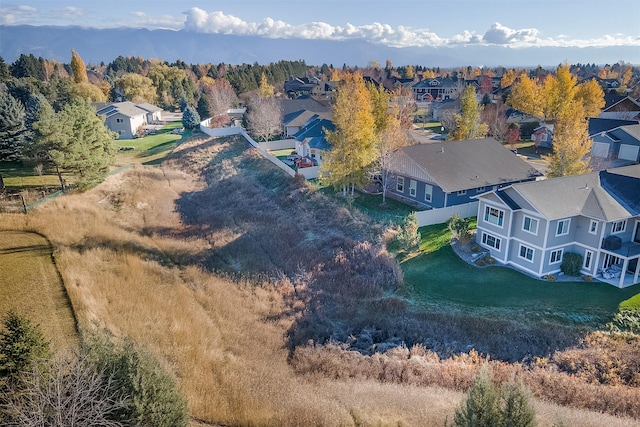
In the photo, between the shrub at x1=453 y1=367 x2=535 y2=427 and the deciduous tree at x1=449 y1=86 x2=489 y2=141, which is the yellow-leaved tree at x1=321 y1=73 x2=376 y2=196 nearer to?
the deciduous tree at x1=449 y1=86 x2=489 y2=141

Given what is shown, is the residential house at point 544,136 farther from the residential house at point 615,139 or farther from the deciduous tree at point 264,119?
the deciduous tree at point 264,119

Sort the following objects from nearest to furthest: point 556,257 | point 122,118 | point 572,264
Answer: point 572,264 < point 556,257 < point 122,118

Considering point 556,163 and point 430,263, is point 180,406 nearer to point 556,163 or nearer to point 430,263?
point 430,263

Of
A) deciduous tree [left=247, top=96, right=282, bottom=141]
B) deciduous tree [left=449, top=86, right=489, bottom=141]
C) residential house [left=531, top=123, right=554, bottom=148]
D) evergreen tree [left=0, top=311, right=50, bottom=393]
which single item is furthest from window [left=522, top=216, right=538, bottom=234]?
deciduous tree [left=247, top=96, right=282, bottom=141]

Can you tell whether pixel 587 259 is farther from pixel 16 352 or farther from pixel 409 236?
pixel 16 352

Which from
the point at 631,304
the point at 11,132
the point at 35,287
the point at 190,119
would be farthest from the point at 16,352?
the point at 190,119

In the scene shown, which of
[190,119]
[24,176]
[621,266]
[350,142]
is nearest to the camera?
[621,266]

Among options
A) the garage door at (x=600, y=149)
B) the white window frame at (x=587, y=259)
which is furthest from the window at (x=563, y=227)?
the garage door at (x=600, y=149)

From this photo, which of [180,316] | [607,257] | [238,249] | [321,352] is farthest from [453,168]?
[180,316]
